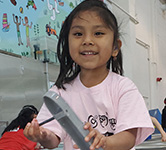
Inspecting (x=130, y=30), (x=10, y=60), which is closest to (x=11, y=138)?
(x=10, y=60)

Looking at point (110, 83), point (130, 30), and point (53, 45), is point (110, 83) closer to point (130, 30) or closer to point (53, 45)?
point (53, 45)

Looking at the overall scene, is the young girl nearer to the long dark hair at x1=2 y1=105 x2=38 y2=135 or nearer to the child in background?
the child in background

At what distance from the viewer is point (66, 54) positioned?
3.89 feet

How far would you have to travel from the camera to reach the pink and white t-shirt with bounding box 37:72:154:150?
0.86 metres

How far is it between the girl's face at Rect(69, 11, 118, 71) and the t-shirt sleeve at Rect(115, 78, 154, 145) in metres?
0.15

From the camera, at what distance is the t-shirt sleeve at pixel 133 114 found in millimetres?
842

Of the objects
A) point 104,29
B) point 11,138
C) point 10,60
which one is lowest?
point 11,138

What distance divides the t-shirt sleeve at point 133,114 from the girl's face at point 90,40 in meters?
0.15

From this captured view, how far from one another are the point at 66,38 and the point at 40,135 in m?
0.50

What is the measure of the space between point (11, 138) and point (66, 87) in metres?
1.45

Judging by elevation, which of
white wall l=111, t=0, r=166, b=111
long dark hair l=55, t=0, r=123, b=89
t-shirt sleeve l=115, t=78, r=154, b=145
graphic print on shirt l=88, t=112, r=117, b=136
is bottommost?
white wall l=111, t=0, r=166, b=111

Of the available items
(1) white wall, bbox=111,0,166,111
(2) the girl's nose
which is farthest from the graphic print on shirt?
(1) white wall, bbox=111,0,166,111

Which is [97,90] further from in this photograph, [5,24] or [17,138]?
[5,24]

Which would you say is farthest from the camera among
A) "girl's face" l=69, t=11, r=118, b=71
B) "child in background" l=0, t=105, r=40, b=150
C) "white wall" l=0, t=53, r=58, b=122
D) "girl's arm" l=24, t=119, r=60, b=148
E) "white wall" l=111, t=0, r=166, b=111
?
"white wall" l=111, t=0, r=166, b=111
